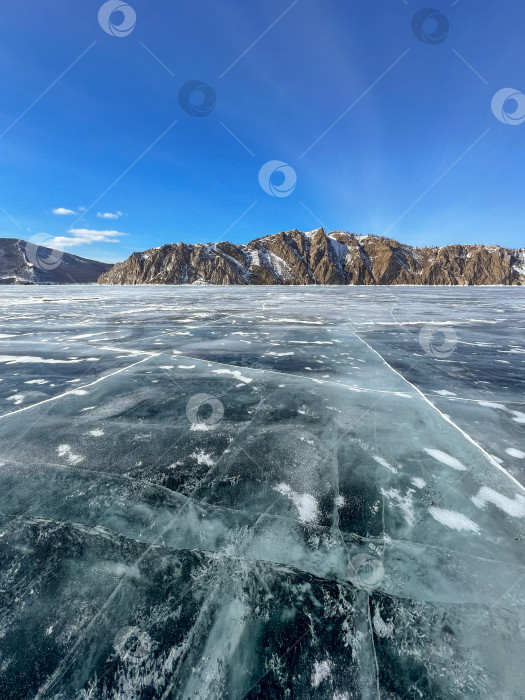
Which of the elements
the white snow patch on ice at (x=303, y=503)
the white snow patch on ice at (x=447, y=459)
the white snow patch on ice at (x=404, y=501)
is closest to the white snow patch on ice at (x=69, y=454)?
the white snow patch on ice at (x=303, y=503)

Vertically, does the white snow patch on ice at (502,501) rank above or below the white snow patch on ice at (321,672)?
above

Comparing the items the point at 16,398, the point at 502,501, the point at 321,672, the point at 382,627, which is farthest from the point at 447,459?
the point at 16,398

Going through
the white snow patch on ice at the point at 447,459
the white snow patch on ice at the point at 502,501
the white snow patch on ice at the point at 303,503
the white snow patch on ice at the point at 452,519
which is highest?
the white snow patch on ice at the point at 447,459

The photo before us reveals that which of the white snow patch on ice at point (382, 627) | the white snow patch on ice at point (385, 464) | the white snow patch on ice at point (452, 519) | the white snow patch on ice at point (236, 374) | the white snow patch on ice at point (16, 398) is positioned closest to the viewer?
the white snow patch on ice at point (382, 627)

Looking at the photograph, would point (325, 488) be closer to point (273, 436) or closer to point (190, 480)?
point (273, 436)

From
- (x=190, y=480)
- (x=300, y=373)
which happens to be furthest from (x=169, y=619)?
(x=300, y=373)

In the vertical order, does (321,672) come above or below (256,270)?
below

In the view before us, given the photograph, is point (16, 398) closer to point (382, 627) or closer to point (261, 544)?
point (261, 544)

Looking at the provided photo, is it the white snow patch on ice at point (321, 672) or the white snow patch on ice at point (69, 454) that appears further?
the white snow patch on ice at point (69, 454)

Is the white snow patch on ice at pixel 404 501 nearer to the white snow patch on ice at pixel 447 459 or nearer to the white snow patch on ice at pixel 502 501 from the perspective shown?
the white snow patch on ice at pixel 502 501
